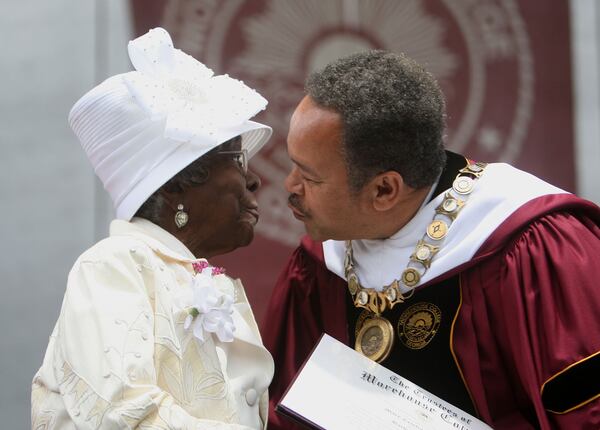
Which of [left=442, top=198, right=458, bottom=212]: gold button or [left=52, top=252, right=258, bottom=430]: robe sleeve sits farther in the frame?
[left=442, top=198, right=458, bottom=212]: gold button

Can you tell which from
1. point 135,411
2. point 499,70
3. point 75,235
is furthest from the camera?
point 499,70

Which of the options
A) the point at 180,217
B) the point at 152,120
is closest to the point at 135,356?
the point at 180,217

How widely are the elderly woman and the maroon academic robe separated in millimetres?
488

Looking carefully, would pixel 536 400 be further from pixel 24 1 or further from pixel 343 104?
pixel 24 1

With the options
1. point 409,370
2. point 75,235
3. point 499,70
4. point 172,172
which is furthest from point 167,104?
point 499,70

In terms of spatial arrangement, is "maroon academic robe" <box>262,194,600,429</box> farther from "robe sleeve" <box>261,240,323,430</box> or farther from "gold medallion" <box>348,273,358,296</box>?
"robe sleeve" <box>261,240,323,430</box>

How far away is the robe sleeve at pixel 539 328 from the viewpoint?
2.42 m

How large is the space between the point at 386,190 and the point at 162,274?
0.55 meters

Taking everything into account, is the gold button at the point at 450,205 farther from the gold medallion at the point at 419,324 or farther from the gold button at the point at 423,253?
the gold medallion at the point at 419,324

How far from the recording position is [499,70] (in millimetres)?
4824

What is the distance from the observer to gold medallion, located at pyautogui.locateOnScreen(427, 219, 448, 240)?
2633mm

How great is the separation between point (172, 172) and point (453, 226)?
0.65 meters

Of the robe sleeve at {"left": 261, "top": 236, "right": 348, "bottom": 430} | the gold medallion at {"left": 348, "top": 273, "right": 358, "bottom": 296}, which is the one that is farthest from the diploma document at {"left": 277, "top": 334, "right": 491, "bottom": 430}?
the robe sleeve at {"left": 261, "top": 236, "right": 348, "bottom": 430}

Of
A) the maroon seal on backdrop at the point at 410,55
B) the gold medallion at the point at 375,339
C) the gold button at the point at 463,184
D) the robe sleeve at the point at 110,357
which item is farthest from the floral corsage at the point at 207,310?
the maroon seal on backdrop at the point at 410,55
